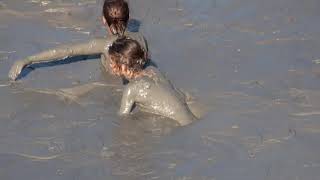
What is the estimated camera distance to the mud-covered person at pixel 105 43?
24.4 feet

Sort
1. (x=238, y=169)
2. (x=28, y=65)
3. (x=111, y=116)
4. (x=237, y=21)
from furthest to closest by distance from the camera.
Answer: (x=237, y=21) → (x=28, y=65) → (x=111, y=116) → (x=238, y=169)

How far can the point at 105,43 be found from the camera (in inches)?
300

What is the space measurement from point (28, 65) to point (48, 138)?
1505 mm

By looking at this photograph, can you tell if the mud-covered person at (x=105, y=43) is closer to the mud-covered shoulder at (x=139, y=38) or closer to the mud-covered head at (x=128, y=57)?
the mud-covered shoulder at (x=139, y=38)

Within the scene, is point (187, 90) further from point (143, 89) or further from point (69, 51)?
point (69, 51)

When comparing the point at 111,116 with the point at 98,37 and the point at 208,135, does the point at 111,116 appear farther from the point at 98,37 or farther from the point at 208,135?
the point at 98,37

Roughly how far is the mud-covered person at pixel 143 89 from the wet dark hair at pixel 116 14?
0.74m

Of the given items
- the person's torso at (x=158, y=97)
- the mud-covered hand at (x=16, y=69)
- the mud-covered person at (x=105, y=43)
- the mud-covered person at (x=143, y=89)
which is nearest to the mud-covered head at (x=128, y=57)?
the mud-covered person at (x=143, y=89)

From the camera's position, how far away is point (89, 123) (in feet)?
21.4

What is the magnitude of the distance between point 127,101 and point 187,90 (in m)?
0.68

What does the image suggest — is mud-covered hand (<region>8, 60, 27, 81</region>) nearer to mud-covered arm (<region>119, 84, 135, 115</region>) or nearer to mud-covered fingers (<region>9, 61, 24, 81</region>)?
mud-covered fingers (<region>9, 61, 24, 81</region>)

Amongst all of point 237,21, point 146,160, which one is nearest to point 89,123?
point 146,160

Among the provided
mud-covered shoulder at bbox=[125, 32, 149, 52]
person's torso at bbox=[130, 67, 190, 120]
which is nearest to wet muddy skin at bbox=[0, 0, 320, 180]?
person's torso at bbox=[130, 67, 190, 120]

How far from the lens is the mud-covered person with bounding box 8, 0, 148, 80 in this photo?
7.45 metres
